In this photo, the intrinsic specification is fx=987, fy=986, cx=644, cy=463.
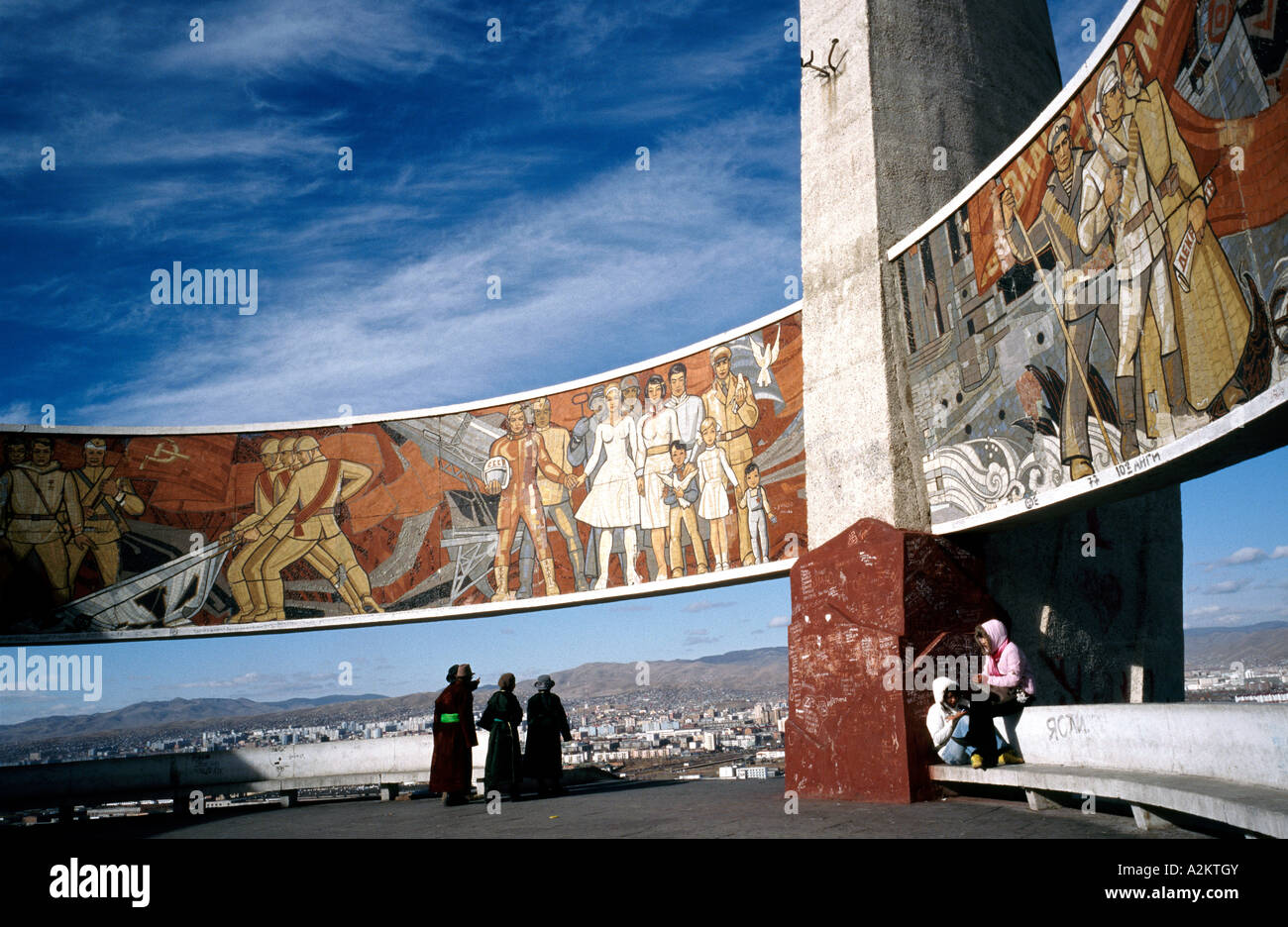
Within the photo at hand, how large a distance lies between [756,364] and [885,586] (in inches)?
155

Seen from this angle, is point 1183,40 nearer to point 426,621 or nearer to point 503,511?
point 503,511

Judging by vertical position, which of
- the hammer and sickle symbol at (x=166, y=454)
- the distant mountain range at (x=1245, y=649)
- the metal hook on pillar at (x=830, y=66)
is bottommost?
the distant mountain range at (x=1245, y=649)

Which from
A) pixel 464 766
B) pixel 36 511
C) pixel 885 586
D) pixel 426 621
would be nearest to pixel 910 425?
pixel 885 586

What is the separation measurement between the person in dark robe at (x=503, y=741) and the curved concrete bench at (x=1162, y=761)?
15.1 ft

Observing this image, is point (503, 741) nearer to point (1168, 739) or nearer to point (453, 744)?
point (453, 744)

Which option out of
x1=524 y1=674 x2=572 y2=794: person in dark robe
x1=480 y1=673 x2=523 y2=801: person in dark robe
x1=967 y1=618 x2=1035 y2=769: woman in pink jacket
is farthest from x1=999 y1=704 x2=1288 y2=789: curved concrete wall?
x1=524 y1=674 x2=572 y2=794: person in dark robe

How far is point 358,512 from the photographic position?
49.4 feet

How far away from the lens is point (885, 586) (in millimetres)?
8641

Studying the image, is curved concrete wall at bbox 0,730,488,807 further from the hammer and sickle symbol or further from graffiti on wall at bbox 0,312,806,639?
the hammer and sickle symbol

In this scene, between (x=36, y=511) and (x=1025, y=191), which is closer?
(x=1025, y=191)

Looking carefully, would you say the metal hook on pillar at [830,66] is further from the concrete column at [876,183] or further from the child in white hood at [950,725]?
the child in white hood at [950,725]

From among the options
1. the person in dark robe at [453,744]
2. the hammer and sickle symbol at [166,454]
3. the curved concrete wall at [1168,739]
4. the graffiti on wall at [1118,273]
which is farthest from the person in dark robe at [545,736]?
the hammer and sickle symbol at [166,454]

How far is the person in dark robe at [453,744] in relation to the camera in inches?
404

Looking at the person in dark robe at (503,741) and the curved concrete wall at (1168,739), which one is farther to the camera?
the person in dark robe at (503,741)
